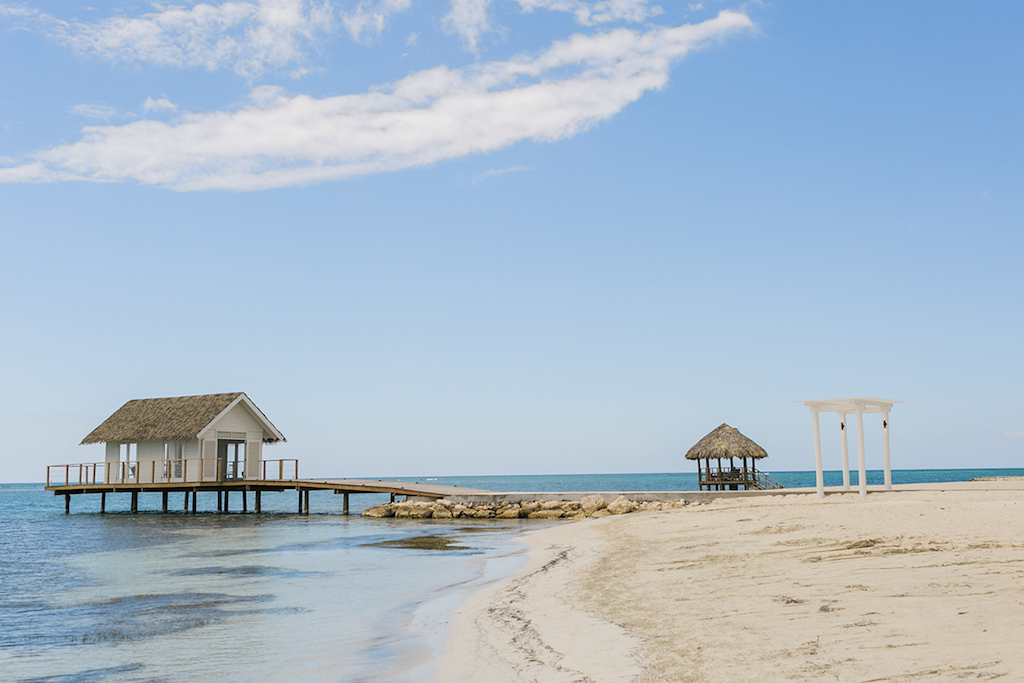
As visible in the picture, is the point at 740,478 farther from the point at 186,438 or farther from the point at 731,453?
the point at 186,438

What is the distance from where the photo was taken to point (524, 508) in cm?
3116

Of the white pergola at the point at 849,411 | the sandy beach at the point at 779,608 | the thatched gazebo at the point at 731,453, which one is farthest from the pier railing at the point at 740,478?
the sandy beach at the point at 779,608

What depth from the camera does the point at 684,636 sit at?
25.0ft

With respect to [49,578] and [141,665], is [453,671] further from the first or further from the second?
[49,578]

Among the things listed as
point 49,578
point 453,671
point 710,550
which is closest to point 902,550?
point 710,550

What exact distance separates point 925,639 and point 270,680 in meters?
6.41

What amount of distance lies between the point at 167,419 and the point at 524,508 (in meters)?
18.8

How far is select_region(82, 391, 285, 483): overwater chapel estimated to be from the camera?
36625 millimetres

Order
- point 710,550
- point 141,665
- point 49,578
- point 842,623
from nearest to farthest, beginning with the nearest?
point 842,623
point 141,665
point 710,550
point 49,578

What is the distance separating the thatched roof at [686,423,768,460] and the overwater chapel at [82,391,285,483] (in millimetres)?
21357

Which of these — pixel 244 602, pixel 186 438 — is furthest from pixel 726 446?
pixel 244 602

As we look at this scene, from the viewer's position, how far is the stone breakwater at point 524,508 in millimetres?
28359

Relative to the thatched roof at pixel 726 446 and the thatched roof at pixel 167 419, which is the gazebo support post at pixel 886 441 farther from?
the thatched roof at pixel 167 419

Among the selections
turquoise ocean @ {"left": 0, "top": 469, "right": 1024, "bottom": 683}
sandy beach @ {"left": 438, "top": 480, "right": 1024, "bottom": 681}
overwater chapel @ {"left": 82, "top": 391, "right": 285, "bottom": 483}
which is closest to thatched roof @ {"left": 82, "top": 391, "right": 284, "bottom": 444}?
overwater chapel @ {"left": 82, "top": 391, "right": 285, "bottom": 483}
